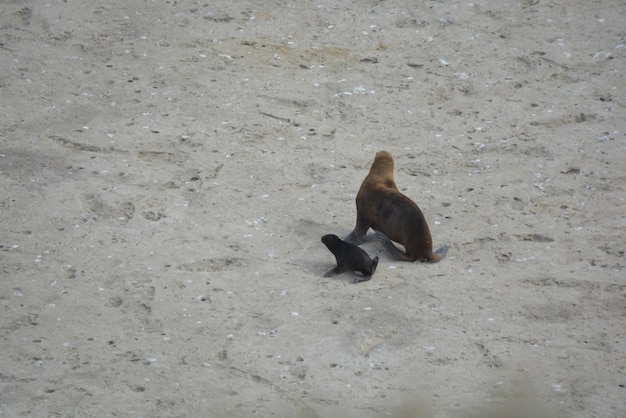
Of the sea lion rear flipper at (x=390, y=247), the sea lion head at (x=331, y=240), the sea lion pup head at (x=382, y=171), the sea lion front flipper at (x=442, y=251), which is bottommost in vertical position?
the sea lion rear flipper at (x=390, y=247)

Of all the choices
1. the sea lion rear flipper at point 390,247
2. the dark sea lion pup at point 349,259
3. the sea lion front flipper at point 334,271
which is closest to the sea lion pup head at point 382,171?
the sea lion rear flipper at point 390,247

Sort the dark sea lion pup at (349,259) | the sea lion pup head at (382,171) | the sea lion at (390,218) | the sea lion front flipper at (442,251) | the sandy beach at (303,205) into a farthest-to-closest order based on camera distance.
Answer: the sea lion pup head at (382,171), the sea lion front flipper at (442,251), the sea lion at (390,218), the dark sea lion pup at (349,259), the sandy beach at (303,205)

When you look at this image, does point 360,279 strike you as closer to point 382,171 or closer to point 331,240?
point 331,240

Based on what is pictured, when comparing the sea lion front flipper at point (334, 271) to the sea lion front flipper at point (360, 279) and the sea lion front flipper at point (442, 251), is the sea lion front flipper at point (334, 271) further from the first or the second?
the sea lion front flipper at point (442, 251)

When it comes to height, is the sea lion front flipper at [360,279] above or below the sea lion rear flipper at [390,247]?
below

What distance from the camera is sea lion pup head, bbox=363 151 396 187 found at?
717cm

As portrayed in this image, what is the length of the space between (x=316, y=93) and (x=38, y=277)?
377 centimetres

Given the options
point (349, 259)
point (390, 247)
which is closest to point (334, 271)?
point (349, 259)

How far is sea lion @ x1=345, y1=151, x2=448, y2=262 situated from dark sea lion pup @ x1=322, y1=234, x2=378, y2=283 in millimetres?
332

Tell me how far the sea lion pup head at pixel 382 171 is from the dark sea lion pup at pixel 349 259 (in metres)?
0.76

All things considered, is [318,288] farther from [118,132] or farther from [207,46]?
[207,46]

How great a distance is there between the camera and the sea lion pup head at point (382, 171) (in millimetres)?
7172

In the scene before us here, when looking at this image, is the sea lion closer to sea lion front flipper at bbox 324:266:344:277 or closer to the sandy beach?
the sandy beach

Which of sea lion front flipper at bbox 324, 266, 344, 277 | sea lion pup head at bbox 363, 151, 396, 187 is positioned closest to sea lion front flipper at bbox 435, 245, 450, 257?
sea lion pup head at bbox 363, 151, 396, 187
